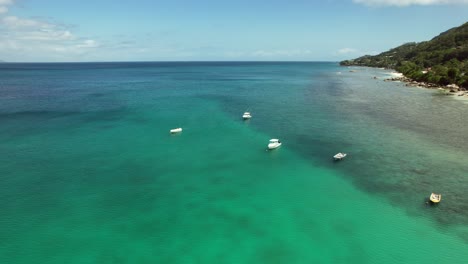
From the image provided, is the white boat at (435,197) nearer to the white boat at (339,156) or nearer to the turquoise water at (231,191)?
the turquoise water at (231,191)

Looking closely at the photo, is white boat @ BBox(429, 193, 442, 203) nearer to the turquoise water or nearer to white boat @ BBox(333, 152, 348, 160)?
the turquoise water

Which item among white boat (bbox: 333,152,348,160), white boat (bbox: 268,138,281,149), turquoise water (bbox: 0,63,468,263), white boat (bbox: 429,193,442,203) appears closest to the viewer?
turquoise water (bbox: 0,63,468,263)

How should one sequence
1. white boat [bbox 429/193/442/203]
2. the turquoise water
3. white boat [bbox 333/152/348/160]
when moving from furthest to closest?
1. white boat [bbox 333/152/348/160]
2. white boat [bbox 429/193/442/203]
3. the turquoise water

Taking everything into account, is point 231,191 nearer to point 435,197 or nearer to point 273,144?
point 273,144

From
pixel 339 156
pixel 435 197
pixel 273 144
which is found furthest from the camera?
pixel 273 144

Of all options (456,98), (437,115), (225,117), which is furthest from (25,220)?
(456,98)

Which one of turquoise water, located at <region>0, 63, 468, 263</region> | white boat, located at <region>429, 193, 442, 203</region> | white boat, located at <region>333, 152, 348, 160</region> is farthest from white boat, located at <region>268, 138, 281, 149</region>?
white boat, located at <region>429, 193, 442, 203</region>

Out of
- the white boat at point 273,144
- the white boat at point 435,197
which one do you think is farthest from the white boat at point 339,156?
the white boat at point 435,197

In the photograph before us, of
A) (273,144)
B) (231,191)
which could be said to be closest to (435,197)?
(231,191)
